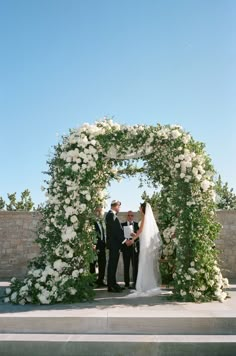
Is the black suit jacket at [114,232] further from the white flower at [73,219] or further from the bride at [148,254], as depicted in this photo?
the white flower at [73,219]

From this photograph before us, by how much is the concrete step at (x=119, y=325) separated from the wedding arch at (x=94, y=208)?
130 centimetres

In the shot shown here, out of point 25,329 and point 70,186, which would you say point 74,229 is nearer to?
point 70,186

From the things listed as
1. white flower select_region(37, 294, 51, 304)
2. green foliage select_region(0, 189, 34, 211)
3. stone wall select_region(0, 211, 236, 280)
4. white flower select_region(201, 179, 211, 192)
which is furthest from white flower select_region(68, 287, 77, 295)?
green foliage select_region(0, 189, 34, 211)

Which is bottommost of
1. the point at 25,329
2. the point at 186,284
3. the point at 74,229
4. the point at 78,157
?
the point at 25,329

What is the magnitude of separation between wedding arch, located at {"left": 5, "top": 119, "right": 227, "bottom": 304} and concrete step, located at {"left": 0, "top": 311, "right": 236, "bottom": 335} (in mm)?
1297

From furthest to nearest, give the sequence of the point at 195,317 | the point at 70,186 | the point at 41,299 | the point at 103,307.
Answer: the point at 70,186
the point at 41,299
the point at 103,307
the point at 195,317

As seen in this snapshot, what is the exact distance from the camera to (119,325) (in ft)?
18.5

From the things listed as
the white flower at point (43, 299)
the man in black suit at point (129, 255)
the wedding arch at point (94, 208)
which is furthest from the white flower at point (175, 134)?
the white flower at point (43, 299)

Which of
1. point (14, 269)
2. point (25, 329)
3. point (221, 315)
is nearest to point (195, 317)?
point (221, 315)

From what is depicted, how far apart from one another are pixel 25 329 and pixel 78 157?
3.09 meters

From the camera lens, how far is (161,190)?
9125mm

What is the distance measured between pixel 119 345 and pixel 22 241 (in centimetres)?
766

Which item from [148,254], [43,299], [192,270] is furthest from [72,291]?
[192,270]

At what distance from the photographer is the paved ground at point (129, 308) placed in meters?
5.89
